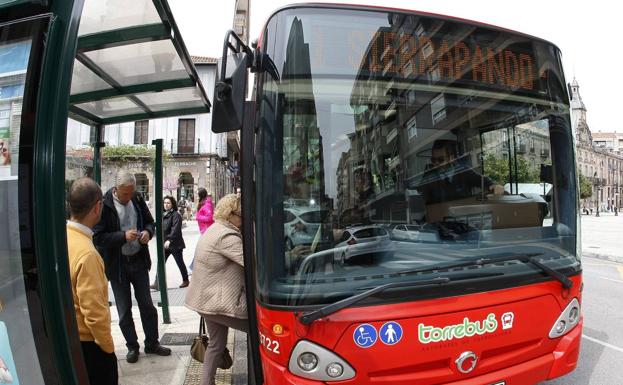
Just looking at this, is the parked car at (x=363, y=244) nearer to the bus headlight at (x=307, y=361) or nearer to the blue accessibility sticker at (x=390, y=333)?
the blue accessibility sticker at (x=390, y=333)

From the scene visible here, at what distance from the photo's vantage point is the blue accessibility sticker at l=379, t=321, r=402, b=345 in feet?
6.61

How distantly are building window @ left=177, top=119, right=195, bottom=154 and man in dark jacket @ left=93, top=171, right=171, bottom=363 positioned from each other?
109 ft

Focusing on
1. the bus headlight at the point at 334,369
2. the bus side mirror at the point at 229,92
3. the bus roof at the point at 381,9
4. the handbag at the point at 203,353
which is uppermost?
the bus roof at the point at 381,9

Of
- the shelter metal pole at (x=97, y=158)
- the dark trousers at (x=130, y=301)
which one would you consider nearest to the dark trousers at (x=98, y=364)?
the dark trousers at (x=130, y=301)

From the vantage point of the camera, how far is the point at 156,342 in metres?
4.02

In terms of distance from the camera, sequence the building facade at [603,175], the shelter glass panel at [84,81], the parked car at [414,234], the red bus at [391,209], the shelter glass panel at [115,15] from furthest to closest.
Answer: the building facade at [603,175], the shelter glass panel at [84,81], the shelter glass panel at [115,15], the parked car at [414,234], the red bus at [391,209]

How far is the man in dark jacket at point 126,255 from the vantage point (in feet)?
11.9

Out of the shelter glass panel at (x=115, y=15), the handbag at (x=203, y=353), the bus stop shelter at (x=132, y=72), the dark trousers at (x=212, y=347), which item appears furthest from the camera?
the handbag at (x=203, y=353)

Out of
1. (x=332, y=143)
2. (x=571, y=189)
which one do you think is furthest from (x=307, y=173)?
(x=571, y=189)

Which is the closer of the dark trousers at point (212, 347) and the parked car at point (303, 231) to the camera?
the parked car at point (303, 231)

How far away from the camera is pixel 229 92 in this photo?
2174 millimetres

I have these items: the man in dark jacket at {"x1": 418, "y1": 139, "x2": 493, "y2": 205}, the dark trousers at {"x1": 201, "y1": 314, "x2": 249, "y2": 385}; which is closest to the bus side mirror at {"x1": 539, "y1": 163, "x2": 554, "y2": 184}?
the man in dark jacket at {"x1": 418, "y1": 139, "x2": 493, "y2": 205}

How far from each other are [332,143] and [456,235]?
932mm

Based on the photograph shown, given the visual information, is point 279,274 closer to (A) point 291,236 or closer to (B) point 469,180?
(A) point 291,236
